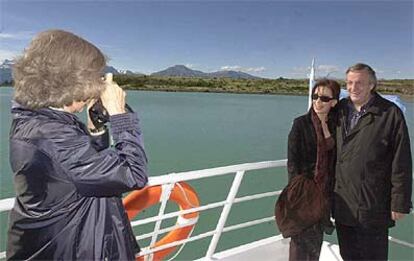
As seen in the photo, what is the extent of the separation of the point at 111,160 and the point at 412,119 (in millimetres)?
23449

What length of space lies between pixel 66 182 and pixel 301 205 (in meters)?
1.12

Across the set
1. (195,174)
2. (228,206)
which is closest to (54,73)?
(195,174)

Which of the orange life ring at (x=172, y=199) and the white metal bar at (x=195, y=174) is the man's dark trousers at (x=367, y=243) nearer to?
the white metal bar at (x=195, y=174)

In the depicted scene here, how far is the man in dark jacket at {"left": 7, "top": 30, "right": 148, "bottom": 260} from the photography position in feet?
2.51

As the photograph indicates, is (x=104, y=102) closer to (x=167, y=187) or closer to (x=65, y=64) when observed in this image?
(x=65, y=64)

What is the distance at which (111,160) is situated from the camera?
77 cm

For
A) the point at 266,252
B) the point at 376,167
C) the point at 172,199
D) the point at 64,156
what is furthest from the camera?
the point at 266,252

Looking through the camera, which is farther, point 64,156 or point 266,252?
point 266,252

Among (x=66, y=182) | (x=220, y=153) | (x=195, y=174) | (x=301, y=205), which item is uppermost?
(x=66, y=182)

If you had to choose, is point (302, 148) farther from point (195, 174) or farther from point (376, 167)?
point (195, 174)

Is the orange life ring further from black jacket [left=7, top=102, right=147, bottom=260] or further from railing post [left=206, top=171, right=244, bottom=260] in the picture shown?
black jacket [left=7, top=102, right=147, bottom=260]

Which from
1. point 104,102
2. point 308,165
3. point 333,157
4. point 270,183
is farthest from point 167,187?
point 270,183

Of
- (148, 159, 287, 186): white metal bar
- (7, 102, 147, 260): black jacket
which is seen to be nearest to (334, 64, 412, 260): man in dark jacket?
(148, 159, 287, 186): white metal bar

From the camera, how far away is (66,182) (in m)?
0.78
